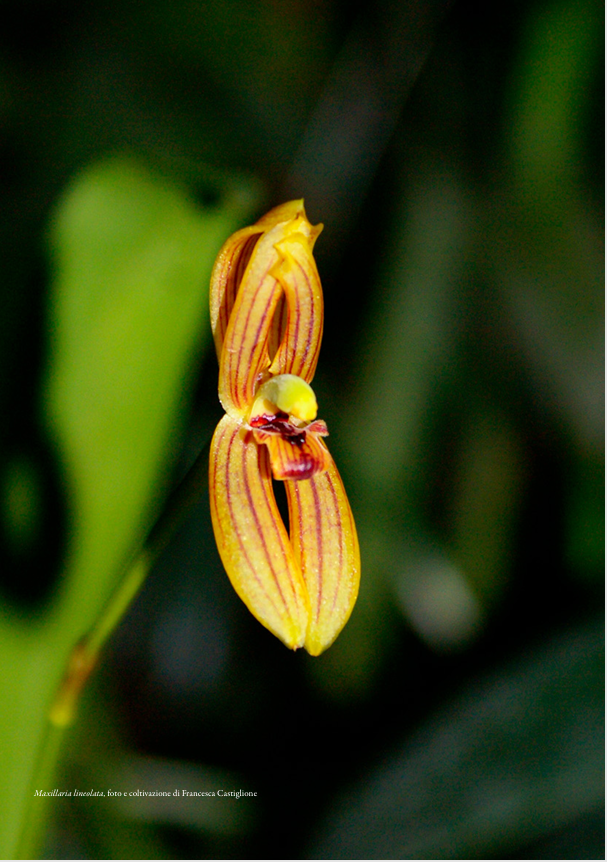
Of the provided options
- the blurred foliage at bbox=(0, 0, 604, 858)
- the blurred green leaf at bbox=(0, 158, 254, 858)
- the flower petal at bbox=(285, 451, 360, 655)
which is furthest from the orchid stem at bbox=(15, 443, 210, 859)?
the blurred foliage at bbox=(0, 0, 604, 858)

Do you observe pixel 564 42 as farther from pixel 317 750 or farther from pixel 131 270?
pixel 317 750

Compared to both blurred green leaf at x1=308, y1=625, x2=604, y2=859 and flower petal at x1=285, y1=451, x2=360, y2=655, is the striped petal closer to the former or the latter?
flower petal at x1=285, y1=451, x2=360, y2=655

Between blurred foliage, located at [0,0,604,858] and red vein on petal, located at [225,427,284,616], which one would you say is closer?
red vein on petal, located at [225,427,284,616]

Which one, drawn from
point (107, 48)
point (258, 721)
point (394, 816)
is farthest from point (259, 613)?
point (107, 48)

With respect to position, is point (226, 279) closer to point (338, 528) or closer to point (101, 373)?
point (101, 373)

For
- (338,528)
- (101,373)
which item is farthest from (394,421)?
(101,373)
